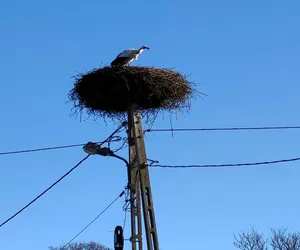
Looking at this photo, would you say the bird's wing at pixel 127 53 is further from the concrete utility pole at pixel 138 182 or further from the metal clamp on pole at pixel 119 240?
the metal clamp on pole at pixel 119 240

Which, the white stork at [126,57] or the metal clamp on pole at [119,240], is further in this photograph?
the white stork at [126,57]

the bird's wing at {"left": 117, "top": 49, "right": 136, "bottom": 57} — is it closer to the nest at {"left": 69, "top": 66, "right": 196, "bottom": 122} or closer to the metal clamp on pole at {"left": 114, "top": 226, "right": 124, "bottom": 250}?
the nest at {"left": 69, "top": 66, "right": 196, "bottom": 122}

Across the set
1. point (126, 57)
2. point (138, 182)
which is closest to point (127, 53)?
point (126, 57)

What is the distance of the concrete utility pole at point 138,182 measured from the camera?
31.5 feet

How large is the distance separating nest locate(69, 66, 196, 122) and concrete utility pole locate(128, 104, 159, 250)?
0.82 feet

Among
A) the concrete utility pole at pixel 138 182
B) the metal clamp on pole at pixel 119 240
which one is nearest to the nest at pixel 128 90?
the concrete utility pole at pixel 138 182

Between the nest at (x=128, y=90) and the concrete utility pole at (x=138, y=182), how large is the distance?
25 cm

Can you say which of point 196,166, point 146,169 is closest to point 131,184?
point 146,169

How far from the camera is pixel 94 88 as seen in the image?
10.4m

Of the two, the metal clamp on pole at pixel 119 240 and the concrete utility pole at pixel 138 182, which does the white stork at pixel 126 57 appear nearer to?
the concrete utility pole at pixel 138 182

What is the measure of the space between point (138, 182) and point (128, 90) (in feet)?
4.14

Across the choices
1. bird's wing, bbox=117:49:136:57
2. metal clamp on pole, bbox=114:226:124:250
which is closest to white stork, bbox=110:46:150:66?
bird's wing, bbox=117:49:136:57

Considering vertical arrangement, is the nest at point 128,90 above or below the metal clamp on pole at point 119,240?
above

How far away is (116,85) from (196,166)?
5.12ft
